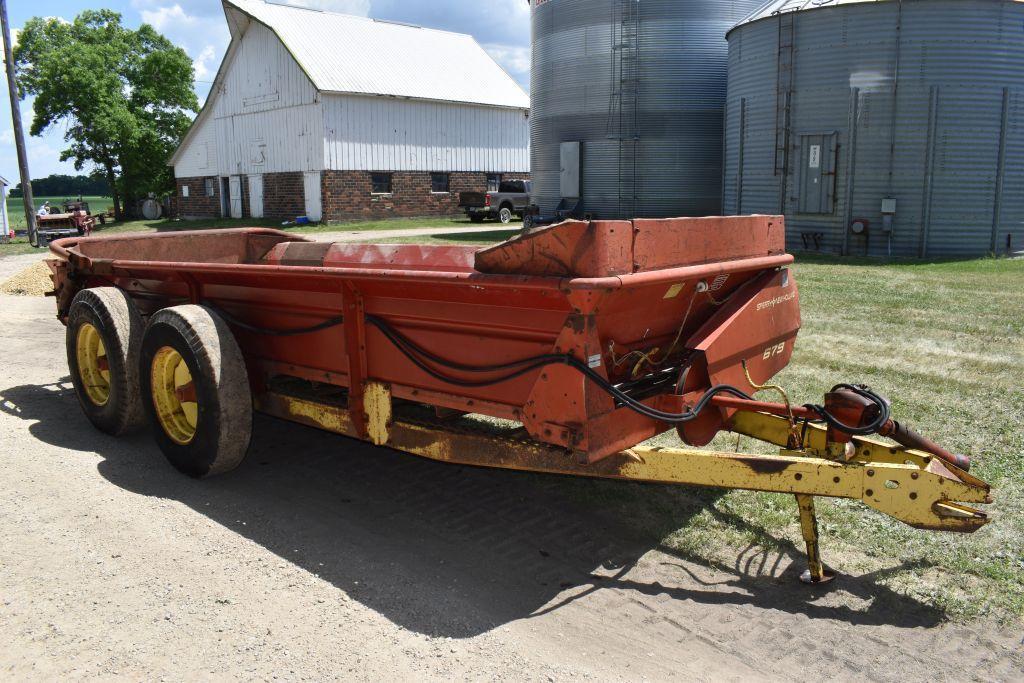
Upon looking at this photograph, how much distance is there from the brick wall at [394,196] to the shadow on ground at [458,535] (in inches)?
1075

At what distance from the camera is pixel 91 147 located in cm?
4525

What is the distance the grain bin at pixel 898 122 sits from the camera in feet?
55.2

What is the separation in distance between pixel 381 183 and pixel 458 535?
30902mm

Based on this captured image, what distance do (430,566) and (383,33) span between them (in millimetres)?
36083

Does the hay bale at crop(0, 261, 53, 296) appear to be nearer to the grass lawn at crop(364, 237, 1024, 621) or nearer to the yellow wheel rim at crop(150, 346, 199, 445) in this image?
the yellow wheel rim at crop(150, 346, 199, 445)

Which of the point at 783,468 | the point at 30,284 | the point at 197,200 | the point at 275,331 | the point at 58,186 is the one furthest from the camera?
the point at 58,186

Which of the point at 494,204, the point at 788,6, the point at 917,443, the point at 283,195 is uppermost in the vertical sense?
the point at 788,6

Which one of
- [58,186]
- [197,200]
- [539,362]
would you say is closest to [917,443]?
[539,362]

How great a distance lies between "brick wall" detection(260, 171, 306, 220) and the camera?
33.6 m

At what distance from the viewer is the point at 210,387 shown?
5.00 meters

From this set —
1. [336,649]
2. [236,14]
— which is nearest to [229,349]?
[336,649]

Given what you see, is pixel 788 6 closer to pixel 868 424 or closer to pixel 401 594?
pixel 868 424

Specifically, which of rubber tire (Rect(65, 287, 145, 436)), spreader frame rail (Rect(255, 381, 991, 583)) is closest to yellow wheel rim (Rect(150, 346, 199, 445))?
rubber tire (Rect(65, 287, 145, 436))

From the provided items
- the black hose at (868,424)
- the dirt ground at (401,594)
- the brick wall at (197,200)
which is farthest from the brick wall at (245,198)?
the black hose at (868,424)
